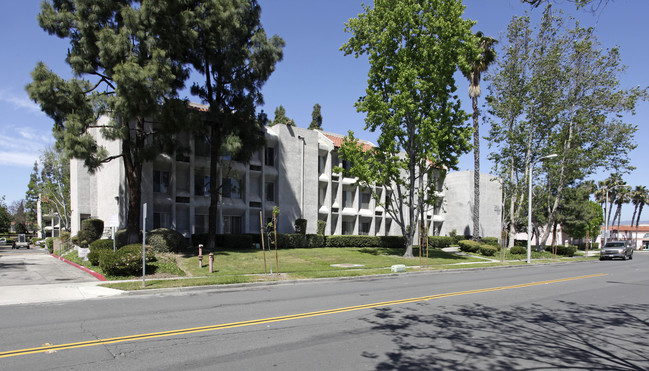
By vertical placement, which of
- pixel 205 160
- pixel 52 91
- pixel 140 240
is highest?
pixel 52 91

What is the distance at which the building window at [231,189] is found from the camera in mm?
31383

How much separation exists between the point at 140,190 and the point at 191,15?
1067 centimetres

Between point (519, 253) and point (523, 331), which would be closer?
point (523, 331)

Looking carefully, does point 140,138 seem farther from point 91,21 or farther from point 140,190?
point 91,21

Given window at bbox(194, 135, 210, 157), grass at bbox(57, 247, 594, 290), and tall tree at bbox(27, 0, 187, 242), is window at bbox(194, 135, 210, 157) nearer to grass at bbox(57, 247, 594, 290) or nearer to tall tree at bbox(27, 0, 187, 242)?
tall tree at bbox(27, 0, 187, 242)

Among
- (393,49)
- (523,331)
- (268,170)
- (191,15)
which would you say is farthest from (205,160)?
(523,331)

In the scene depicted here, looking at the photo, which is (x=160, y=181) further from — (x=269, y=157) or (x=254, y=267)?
(x=254, y=267)

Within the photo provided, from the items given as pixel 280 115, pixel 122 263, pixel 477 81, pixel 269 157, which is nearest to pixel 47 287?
pixel 122 263

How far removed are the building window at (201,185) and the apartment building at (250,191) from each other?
7 cm

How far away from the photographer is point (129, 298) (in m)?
12.8

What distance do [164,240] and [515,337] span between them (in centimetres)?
2017

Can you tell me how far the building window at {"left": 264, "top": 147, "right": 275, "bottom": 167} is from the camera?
110 feet

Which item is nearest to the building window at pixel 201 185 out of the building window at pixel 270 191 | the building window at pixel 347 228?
the building window at pixel 270 191

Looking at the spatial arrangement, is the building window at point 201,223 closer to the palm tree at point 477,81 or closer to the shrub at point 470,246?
the shrub at point 470,246
